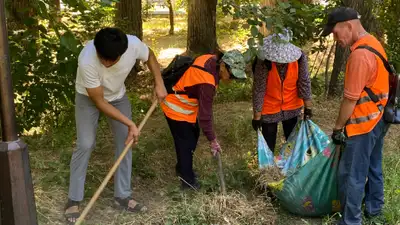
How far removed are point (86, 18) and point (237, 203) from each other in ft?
8.51

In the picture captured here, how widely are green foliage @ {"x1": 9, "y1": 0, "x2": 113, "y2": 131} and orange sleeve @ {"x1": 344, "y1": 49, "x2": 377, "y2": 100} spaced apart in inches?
94.5

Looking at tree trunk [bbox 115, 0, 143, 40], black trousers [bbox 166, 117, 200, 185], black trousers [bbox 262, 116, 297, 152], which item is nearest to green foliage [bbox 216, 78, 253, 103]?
tree trunk [bbox 115, 0, 143, 40]

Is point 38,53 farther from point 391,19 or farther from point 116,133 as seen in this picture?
point 391,19

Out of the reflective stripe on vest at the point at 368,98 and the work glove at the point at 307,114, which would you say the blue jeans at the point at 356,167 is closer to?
the reflective stripe on vest at the point at 368,98

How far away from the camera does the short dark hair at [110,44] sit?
9.78ft

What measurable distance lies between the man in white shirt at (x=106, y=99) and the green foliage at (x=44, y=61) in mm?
943

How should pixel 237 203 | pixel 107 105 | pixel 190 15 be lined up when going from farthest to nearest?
pixel 190 15
pixel 237 203
pixel 107 105

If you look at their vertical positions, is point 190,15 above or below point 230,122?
above

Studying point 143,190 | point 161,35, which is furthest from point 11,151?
point 161,35

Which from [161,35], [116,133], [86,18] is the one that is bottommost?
[161,35]

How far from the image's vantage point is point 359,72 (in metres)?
2.99

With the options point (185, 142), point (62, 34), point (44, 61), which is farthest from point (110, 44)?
point (44, 61)

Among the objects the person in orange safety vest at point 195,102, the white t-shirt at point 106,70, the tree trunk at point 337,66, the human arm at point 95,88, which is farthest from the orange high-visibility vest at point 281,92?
the tree trunk at point 337,66

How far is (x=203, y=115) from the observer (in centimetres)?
362
